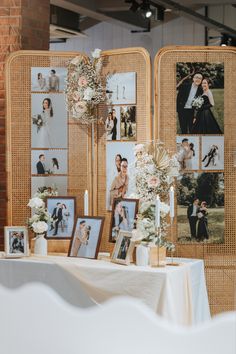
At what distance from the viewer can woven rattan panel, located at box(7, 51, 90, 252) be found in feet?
21.6

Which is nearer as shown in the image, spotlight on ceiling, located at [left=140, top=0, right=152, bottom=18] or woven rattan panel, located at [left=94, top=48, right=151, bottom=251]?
woven rattan panel, located at [left=94, top=48, right=151, bottom=251]

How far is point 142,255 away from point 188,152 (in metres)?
1.22

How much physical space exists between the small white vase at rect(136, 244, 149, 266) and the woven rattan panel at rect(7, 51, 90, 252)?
1268 mm

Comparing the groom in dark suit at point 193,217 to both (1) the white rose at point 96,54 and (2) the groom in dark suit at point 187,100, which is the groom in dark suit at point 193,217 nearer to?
(2) the groom in dark suit at point 187,100

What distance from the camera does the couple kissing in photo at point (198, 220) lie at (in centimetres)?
625

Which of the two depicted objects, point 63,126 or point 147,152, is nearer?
point 147,152

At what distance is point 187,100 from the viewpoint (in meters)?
6.24

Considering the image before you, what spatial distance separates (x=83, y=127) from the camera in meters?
6.54

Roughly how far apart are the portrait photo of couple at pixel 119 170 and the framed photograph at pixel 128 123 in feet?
0.21

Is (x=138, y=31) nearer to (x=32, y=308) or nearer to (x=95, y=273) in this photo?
(x=95, y=273)

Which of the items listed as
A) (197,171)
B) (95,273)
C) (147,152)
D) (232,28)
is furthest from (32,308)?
(232,28)

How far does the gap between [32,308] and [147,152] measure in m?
3.86

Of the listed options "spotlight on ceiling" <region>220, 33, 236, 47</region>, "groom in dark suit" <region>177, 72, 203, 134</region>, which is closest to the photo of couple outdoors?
"groom in dark suit" <region>177, 72, 203, 134</region>

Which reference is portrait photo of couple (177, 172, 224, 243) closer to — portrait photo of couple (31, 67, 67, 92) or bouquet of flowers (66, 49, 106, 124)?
bouquet of flowers (66, 49, 106, 124)
